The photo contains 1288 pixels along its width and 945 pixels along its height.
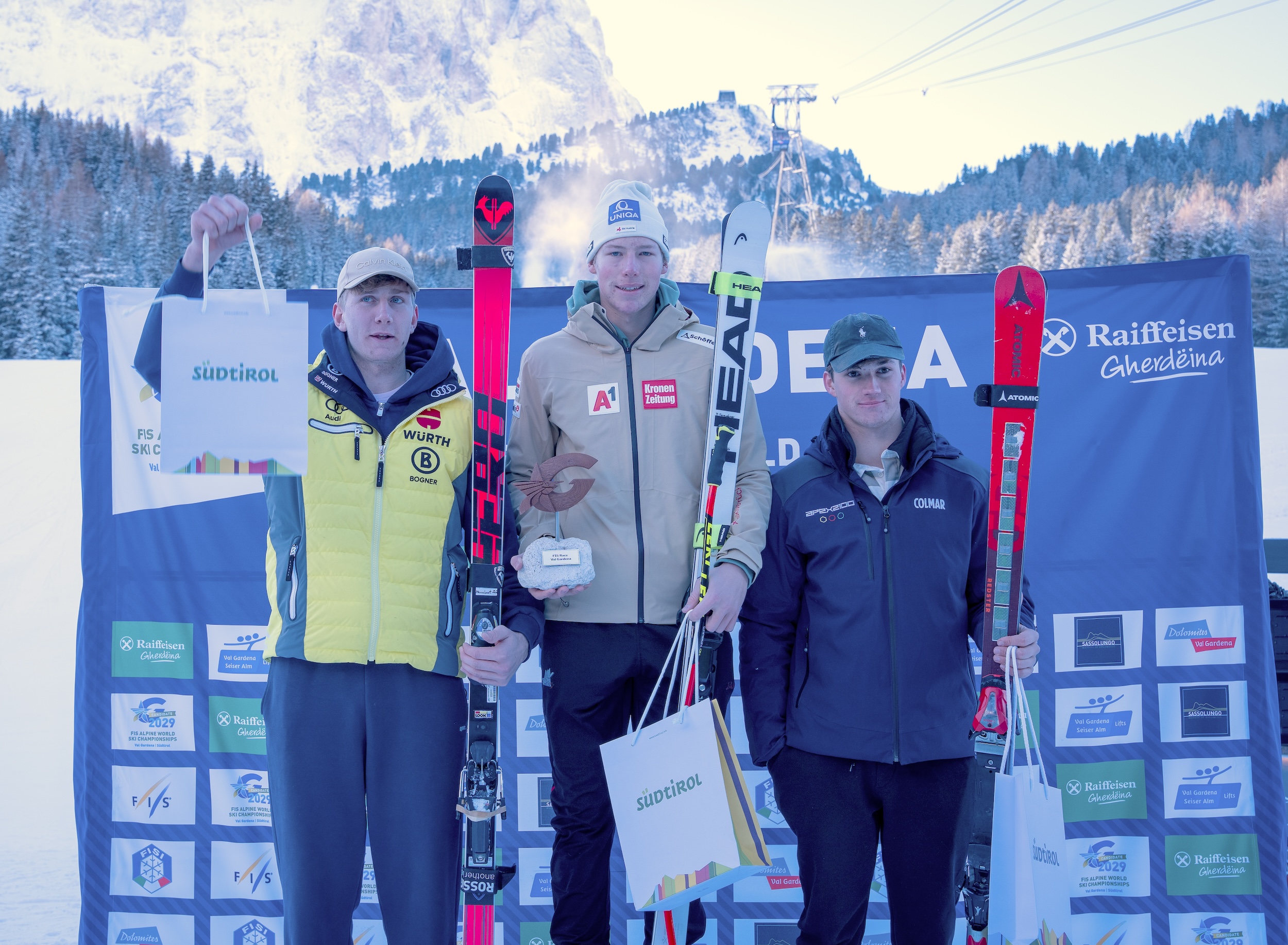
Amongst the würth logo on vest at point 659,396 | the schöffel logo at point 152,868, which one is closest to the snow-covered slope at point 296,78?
the schöffel logo at point 152,868

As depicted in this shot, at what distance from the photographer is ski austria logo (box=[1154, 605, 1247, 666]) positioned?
8.50 ft

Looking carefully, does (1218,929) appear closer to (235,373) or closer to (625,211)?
(625,211)

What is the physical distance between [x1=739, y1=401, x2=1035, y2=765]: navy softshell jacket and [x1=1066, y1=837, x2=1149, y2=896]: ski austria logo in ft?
4.26

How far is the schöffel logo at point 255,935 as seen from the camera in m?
2.67

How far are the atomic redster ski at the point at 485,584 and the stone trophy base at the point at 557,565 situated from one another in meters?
0.11

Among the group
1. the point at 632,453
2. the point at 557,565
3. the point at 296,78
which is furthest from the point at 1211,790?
the point at 296,78

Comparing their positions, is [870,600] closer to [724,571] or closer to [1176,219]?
[724,571]

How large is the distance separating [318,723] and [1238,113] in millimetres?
41863

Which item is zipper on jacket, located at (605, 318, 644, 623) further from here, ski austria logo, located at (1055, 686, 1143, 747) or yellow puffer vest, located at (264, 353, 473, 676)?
ski austria logo, located at (1055, 686, 1143, 747)

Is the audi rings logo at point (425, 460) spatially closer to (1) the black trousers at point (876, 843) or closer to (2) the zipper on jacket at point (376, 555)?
(2) the zipper on jacket at point (376, 555)

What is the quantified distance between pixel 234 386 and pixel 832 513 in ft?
3.80

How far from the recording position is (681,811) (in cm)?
158

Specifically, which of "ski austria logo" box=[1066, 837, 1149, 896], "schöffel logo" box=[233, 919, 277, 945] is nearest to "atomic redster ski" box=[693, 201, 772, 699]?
"ski austria logo" box=[1066, 837, 1149, 896]

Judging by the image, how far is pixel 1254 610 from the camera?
2578mm
